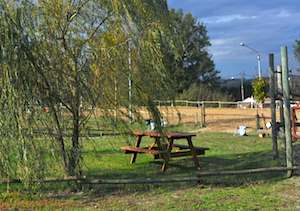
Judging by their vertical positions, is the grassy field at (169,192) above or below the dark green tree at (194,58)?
below

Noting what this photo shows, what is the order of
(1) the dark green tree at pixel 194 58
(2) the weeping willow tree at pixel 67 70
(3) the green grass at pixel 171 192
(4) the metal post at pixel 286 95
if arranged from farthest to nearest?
(1) the dark green tree at pixel 194 58 → (4) the metal post at pixel 286 95 → (3) the green grass at pixel 171 192 → (2) the weeping willow tree at pixel 67 70

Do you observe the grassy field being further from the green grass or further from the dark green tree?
the dark green tree

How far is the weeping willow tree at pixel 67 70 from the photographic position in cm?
472

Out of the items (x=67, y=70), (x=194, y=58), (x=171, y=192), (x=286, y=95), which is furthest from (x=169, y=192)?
(x=194, y=58)

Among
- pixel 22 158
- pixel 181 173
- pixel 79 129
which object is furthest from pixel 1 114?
pixel 181 173

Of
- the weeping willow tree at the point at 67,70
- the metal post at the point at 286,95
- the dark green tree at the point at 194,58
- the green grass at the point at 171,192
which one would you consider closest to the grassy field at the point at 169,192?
the green grass at the point at 171,192

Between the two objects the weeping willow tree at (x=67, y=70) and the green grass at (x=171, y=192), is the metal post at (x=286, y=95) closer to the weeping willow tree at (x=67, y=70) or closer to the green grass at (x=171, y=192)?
the green grass at (x=171, y=192)

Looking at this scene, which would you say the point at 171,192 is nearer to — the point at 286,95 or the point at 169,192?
the point at 169,192

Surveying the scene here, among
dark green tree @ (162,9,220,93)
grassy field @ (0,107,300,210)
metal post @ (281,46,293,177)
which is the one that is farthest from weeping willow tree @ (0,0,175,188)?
dark green tree @ (162,9,220,93)

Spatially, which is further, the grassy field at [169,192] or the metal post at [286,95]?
the metal post at [286,95]

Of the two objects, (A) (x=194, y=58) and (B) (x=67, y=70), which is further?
(A) (x=194, y=58)

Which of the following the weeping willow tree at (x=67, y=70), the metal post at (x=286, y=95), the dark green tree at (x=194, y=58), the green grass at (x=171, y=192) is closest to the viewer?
the weeping willow tree at (x=67, y=70)

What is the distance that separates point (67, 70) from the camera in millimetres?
5742

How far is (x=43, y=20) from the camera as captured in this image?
231 inches
